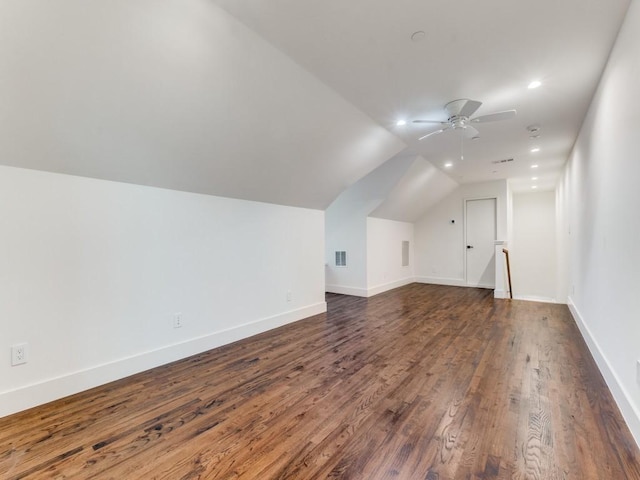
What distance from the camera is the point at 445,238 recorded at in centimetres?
816

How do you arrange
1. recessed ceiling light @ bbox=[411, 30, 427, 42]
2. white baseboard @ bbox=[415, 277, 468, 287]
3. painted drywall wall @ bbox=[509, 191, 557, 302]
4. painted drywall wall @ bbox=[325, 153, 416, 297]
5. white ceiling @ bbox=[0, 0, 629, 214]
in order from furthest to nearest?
painted drywall wall @ bbox=[509, 191, 557, 302], white baseboard @ bbox=[415, 277, 468, 287], painted drywall wall @ bbox=[325, 153, 416, 297], recessed ceiling light @ bbox=[411, 30, 427, 42], white ceiling @ bbox=[0, 0, 629, 214]

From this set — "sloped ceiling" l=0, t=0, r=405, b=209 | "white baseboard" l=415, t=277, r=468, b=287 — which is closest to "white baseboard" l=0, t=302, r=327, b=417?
"sloped ceiling" l=0, t=0, r=405, b=209

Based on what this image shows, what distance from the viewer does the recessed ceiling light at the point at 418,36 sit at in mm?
2110

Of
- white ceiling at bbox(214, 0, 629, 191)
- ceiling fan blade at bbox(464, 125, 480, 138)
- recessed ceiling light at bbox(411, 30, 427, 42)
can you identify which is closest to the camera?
white ceiling at bbox(214, 0, 629, 191)

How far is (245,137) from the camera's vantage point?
2.91 meters

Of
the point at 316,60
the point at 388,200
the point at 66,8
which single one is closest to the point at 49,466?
the point at 66,8

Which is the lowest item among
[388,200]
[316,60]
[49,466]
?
[49,466]

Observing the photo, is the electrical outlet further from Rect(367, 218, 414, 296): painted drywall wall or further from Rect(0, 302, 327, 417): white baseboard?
Rect(367, 218, 414, 296): painted drywall wall

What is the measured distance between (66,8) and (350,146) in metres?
2.90

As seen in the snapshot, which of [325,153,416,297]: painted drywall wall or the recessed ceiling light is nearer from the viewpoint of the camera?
the recessed ceiling light

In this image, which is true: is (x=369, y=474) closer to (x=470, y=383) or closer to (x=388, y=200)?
(x=470, y=383)

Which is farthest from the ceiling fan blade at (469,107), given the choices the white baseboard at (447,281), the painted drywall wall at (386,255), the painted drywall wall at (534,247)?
the painted drywall wall at (534,247)

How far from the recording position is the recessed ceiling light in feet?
6.92

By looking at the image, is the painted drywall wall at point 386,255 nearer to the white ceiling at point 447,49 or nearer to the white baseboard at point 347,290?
the white baseboard at point 347,290
